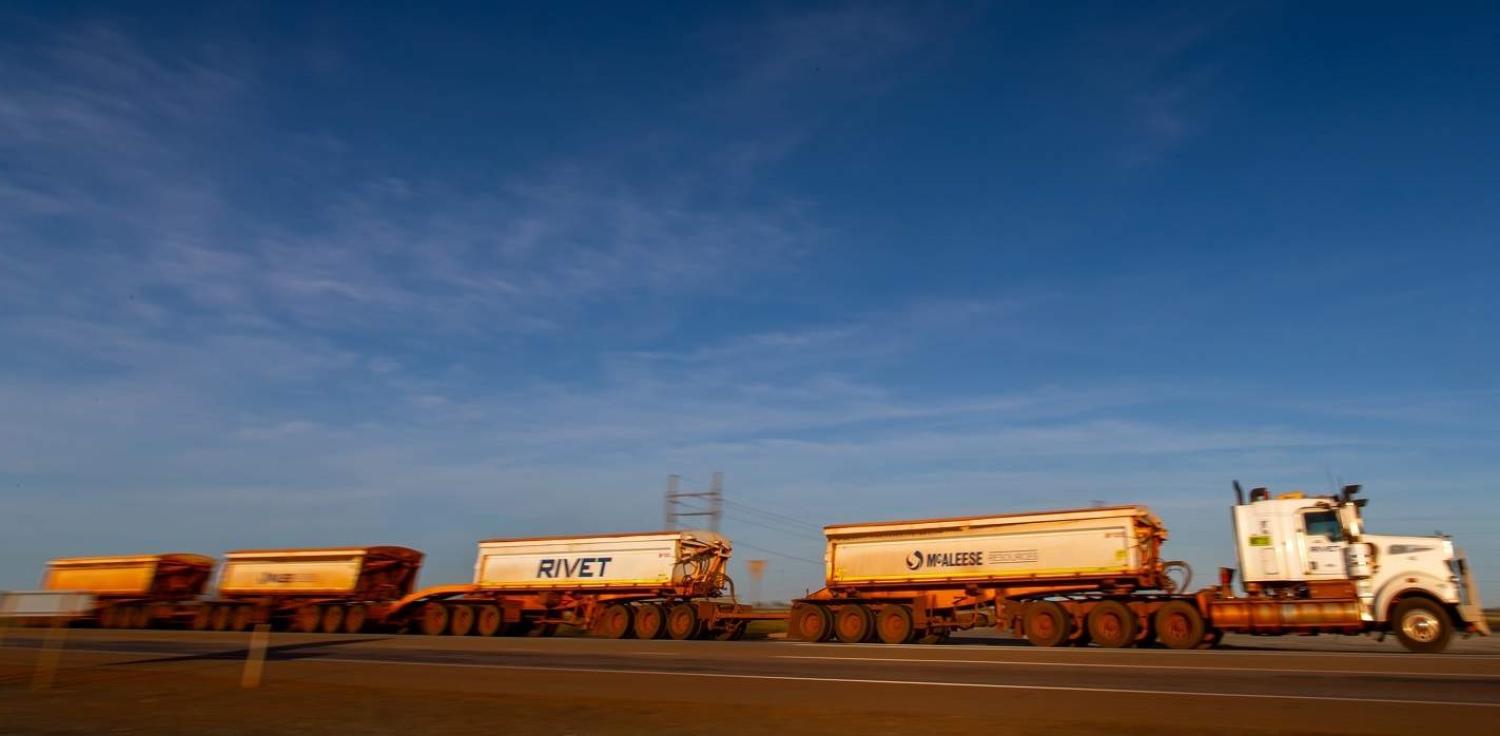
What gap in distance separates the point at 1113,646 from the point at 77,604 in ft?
71.7

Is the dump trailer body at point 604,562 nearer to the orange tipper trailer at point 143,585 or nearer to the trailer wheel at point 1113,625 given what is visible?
the trailer wheel at point 1113,625

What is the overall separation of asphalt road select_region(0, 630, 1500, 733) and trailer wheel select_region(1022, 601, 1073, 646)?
2629 millimetres

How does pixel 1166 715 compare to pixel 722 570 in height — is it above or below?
below

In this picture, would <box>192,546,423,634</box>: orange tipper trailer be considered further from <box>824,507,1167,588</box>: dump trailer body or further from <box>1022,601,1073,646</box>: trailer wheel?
<box>1022,601,1073,646</box>: trailer wheel

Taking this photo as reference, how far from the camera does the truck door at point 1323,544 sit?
2144cm

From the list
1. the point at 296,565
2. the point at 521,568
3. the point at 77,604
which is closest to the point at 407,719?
the point at 77,604

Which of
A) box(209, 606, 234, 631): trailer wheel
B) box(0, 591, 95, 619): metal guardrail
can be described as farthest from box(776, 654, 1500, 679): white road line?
box(209, 606, 234, 631): trailer wheel

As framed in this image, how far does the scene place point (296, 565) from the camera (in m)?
37.2

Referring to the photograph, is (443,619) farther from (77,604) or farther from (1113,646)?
(1113,646)

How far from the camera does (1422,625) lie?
1989 cm

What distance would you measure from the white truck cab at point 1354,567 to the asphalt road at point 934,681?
9.48ft

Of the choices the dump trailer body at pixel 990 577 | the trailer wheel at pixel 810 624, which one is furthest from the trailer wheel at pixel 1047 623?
the trailer wheel at pixel 810 624

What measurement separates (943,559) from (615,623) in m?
11.4

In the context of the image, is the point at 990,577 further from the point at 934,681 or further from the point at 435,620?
the point at 435,620
